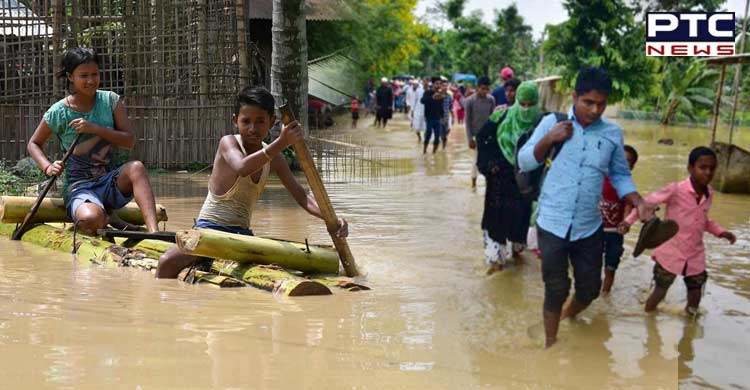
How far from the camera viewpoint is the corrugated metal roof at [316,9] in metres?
18.3

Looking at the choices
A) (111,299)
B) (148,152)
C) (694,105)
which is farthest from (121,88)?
(694,105)

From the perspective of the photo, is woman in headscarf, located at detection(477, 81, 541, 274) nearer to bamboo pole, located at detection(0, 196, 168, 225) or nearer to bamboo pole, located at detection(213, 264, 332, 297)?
bamboo pole, located at detection(213, 264, 332, 297)

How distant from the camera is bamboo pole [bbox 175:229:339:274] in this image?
18.7 feet

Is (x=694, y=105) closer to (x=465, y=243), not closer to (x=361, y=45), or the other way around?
(x=361, y=45)

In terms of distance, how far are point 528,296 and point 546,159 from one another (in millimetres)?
1626

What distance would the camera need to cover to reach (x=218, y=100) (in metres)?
13.1

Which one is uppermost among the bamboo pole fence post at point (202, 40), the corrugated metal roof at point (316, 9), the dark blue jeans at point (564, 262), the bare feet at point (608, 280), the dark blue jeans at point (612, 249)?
the corrugated metal roof at point (316, 9)

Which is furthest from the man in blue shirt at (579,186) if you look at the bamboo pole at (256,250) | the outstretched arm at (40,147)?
the outstretched arm at (40,147)

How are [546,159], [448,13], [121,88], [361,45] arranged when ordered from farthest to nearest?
1. [448,13]
2. [361,45]
3. [121,88]
4. [546,159]

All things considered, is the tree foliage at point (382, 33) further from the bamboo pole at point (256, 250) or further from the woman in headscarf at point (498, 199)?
the bamboo pole at point (256, 250)

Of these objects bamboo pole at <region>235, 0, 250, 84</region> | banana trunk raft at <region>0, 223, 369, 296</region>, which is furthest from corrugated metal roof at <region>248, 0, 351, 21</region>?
banana trunk raft at <region>0, 223, 369, 296</region>

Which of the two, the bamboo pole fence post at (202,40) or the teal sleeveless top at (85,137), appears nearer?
the teal sleeveless top at (85,137)

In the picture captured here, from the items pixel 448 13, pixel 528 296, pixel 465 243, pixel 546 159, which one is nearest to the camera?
pixel 546 159

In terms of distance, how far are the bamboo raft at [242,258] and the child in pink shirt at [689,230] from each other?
6.18 ft
